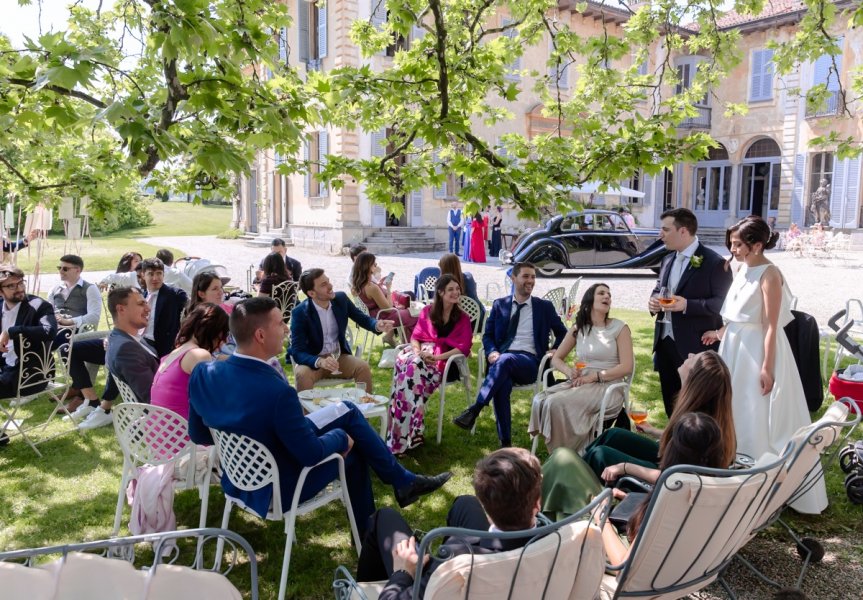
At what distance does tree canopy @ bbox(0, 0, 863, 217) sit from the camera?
11.5ft

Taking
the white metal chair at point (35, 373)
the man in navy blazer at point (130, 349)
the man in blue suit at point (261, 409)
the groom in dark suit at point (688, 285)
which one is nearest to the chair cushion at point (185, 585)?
the man in blue suit at point (261, 409)

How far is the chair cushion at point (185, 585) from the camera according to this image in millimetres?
1504

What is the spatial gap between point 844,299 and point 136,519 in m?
12.2

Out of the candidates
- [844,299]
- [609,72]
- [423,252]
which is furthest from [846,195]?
[609,72]

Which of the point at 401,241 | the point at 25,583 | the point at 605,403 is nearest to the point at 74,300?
the point at 605,403

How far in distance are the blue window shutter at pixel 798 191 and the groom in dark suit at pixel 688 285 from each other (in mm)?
22404

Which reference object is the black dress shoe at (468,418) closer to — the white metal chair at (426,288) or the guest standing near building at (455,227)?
the white metal chair at (426,288)

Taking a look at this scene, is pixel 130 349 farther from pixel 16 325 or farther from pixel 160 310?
pixel 16 325

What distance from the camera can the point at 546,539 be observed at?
5.94 feet

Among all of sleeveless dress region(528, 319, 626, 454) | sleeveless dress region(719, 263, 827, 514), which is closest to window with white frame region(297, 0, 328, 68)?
sleeveless dress region(528, 319, 626, 454)

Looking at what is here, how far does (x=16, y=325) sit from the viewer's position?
5.29 meters

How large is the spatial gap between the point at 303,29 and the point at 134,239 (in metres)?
15.4

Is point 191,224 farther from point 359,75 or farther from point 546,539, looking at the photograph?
point 546,539

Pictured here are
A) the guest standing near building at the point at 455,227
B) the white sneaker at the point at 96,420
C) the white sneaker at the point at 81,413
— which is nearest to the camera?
the white sneaker at the point at 96,420
